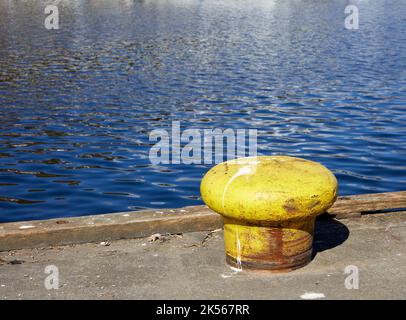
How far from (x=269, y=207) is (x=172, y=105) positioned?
1323cm

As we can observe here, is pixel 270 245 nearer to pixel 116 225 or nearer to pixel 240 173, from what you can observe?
pixel 240 173

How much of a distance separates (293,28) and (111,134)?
89.1 feet

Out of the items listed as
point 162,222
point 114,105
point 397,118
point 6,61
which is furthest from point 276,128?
point 6,61

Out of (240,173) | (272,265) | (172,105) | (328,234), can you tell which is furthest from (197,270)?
(172,105)

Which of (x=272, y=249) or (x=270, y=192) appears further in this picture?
(x=272, y=249)

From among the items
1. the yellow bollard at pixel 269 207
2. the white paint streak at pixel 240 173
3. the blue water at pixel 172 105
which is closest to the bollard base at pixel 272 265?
the yellow bollard at pixel 269 207

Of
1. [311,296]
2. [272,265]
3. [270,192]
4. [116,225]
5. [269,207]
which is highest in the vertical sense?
[270,192]

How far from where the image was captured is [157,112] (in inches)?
711

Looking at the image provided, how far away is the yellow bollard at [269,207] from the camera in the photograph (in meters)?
5.99

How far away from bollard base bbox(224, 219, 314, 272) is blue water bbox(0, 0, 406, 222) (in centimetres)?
Answer: 503

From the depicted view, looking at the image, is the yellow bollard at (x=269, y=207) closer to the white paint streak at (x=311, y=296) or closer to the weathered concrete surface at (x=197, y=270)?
the weathered concrete surface at (x=197, y=270)

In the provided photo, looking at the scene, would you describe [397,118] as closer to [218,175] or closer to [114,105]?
[114,105]

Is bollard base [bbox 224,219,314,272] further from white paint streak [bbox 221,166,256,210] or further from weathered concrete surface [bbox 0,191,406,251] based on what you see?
weathered concrete surface [bbox 0,191,406,251]

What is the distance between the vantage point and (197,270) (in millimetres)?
6461
